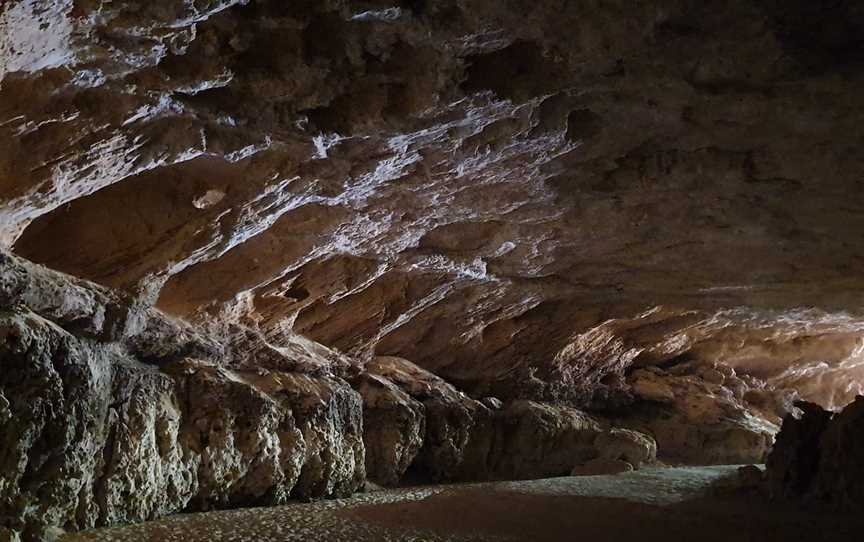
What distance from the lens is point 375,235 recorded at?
10.3 meters

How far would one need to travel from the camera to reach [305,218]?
9.46 m

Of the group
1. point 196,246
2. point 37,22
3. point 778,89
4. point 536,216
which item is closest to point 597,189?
point 536,216

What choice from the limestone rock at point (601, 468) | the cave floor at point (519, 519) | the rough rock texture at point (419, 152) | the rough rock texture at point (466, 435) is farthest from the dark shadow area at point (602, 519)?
the limestone rock at point (601, 468)

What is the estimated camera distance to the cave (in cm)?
582

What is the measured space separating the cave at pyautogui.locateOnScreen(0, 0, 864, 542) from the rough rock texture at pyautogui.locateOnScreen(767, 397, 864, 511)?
5 centimetres

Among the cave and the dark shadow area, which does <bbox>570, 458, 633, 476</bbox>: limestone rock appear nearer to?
the cave

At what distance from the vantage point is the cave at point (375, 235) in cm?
582

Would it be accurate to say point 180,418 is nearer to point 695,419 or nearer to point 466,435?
point 466,435

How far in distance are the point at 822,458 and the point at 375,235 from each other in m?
7.54

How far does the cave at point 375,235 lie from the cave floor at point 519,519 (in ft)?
0.24

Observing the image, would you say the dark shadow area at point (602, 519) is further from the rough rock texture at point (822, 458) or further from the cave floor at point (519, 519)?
the rough rock texture at point (822, 458)

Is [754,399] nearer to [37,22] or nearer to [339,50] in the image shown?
[339,50]

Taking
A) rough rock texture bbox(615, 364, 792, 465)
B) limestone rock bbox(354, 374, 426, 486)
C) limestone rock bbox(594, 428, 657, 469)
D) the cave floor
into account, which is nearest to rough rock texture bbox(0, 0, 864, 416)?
limestone rock bbox(354, 374, 426, 486)

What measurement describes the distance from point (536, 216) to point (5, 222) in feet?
22.0
